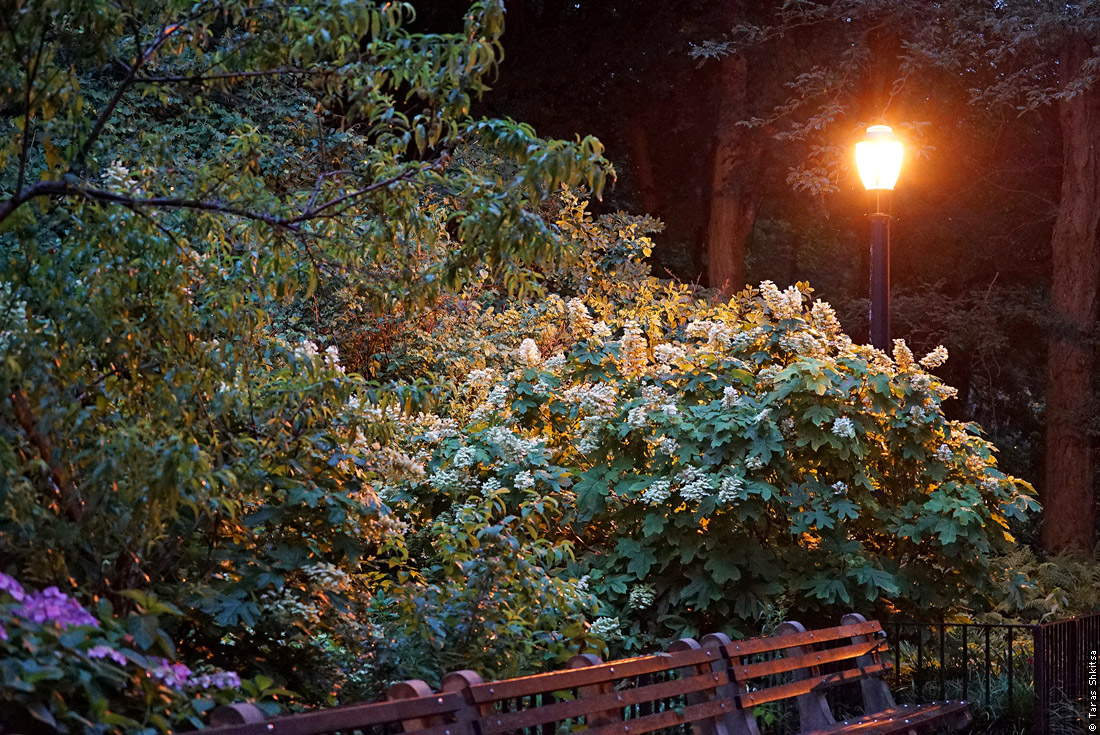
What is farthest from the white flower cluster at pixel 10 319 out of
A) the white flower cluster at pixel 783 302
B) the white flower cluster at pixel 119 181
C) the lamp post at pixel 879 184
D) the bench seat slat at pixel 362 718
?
the lamp post at pixel 879 184

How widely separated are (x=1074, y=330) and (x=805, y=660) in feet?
39.0

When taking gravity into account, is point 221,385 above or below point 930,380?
below

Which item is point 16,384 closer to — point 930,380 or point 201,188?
point 201,188

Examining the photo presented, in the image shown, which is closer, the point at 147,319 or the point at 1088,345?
the point at 147,319

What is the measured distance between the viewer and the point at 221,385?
4.87m

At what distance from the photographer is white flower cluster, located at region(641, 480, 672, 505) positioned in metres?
7.01

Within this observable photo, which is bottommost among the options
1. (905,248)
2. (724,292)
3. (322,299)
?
(322,299)

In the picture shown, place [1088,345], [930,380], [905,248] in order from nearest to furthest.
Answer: [930,380]
[1088,345]
[905,248]

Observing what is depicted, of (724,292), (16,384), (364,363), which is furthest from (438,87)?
(724,292)

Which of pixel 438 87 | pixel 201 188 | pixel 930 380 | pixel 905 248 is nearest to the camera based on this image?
pixel 438 87

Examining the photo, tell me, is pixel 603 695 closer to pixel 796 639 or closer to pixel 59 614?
pixel 796 639

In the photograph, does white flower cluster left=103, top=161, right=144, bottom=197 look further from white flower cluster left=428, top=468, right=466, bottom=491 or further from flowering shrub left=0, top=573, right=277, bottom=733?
white flower cluster left=428, top=468, right=466, bottom=491

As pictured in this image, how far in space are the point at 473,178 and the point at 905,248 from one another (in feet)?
55.4

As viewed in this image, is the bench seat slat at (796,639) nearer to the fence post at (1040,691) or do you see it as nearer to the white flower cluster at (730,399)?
the fence post at (1040,691)
